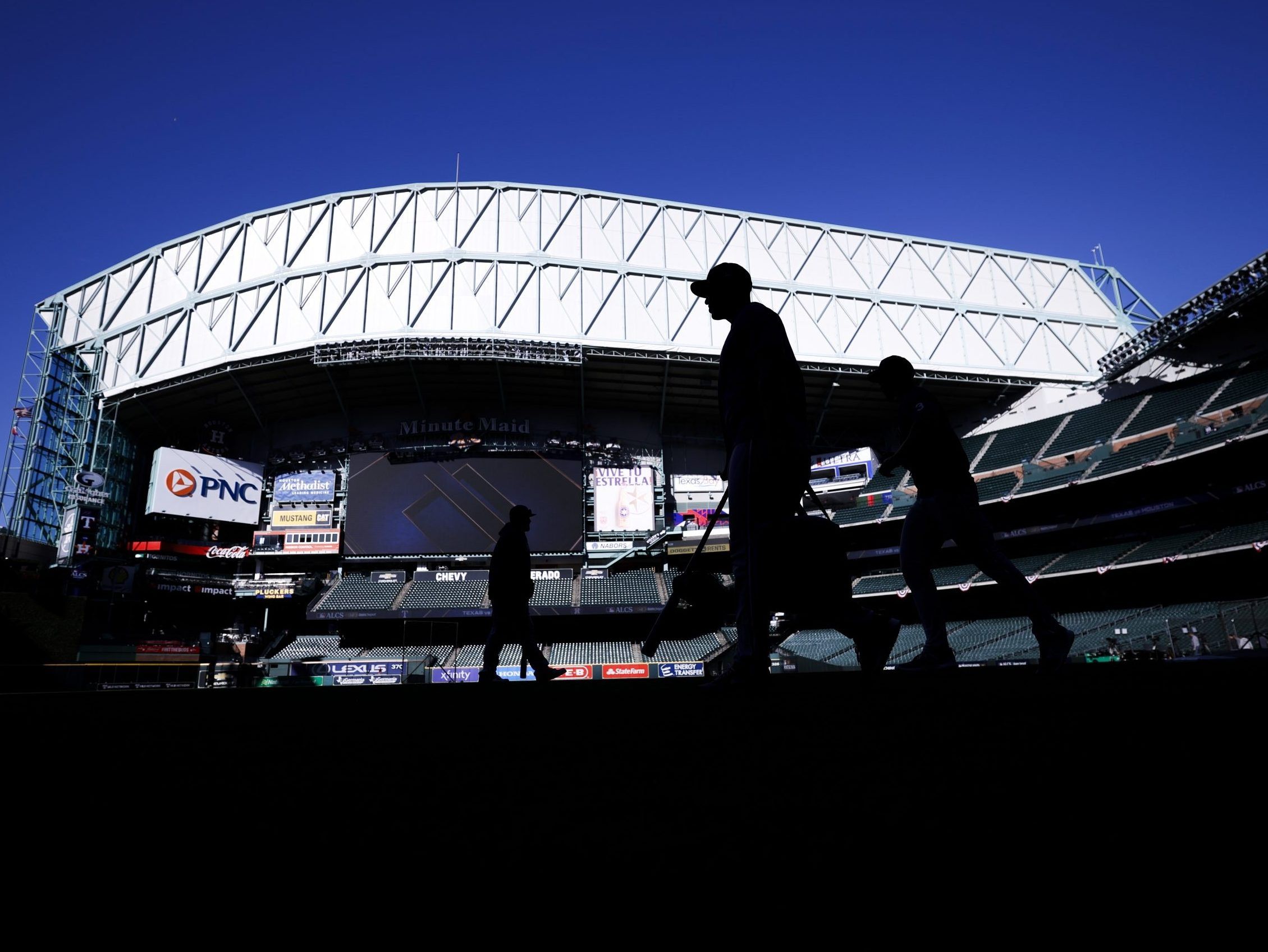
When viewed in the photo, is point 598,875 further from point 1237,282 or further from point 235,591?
point 235,591

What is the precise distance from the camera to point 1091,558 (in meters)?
25.4

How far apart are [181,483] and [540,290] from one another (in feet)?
64.6

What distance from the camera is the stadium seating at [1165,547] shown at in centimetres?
2244

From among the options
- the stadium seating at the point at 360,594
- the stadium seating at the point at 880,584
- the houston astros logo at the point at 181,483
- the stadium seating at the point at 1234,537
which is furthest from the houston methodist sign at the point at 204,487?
the stadium seating at the point at 1234,537

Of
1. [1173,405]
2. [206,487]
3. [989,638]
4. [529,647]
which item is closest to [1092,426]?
[1173,405]

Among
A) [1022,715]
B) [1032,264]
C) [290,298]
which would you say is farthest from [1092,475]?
[290,298]

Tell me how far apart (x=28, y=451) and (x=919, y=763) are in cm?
4311

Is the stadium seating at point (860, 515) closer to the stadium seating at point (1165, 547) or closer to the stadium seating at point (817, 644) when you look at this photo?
the stadium seating at point (817, 644)

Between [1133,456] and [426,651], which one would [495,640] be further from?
[1133,456]

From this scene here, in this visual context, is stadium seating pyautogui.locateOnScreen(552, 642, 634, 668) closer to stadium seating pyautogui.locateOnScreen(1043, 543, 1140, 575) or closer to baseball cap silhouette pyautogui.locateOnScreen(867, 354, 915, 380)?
stadium seating pyautogui.locateOnScreen(1043, 543, 1140, 575)

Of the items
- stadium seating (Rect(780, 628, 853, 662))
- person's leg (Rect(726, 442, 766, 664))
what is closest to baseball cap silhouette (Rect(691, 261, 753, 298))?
person's leg (Rect(726, 442, 766, 664))

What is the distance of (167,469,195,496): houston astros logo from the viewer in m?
33.4

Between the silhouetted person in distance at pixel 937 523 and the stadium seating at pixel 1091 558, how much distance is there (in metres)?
22.8

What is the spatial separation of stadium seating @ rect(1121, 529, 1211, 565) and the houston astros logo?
39336 millimetres
